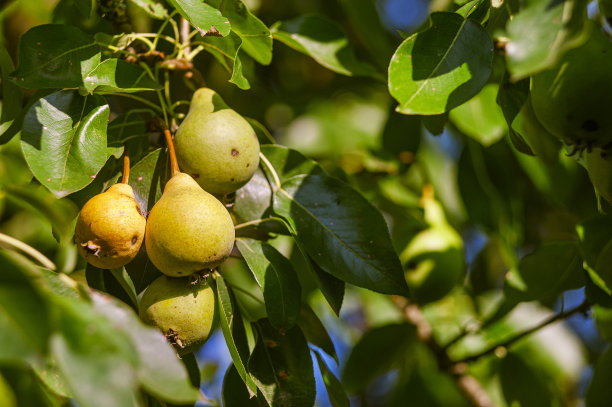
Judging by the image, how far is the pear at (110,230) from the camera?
3.32ft

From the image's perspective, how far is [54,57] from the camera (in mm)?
1155

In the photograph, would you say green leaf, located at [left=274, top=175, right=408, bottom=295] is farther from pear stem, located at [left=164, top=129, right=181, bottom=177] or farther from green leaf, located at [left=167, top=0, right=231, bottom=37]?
green leaf, located at [left=167, top=0, right=231, bottom=37]

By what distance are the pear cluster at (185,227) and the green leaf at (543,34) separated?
518 mm

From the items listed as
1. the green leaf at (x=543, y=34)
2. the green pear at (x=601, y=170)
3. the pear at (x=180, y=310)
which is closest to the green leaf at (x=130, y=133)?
the pear at (x=180, y=310)

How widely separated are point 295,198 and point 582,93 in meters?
0.58

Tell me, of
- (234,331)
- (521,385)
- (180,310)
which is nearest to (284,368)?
(234,331)

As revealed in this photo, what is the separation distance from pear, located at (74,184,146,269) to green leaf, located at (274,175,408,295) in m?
0.31

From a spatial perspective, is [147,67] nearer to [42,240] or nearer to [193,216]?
[193,216]

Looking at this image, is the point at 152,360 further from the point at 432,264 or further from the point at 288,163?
the point at 432,264

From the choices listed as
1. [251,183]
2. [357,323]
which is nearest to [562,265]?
[251,183]

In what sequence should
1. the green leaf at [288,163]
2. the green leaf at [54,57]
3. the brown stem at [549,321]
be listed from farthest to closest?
the brown stem at [549,321] < the green leaf at [288,163] < the green leaf at [54,57]

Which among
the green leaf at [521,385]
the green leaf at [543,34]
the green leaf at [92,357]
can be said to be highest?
the green leaf at [543,34]

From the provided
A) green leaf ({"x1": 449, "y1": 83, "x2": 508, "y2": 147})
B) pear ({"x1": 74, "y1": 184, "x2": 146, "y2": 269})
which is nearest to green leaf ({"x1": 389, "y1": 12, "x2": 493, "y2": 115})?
pear ({"x1": 74, "y1": 184, "x2": 146, "y2": 269})

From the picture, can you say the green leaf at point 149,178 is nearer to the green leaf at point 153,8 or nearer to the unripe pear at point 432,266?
the green leaf at point 153,8
